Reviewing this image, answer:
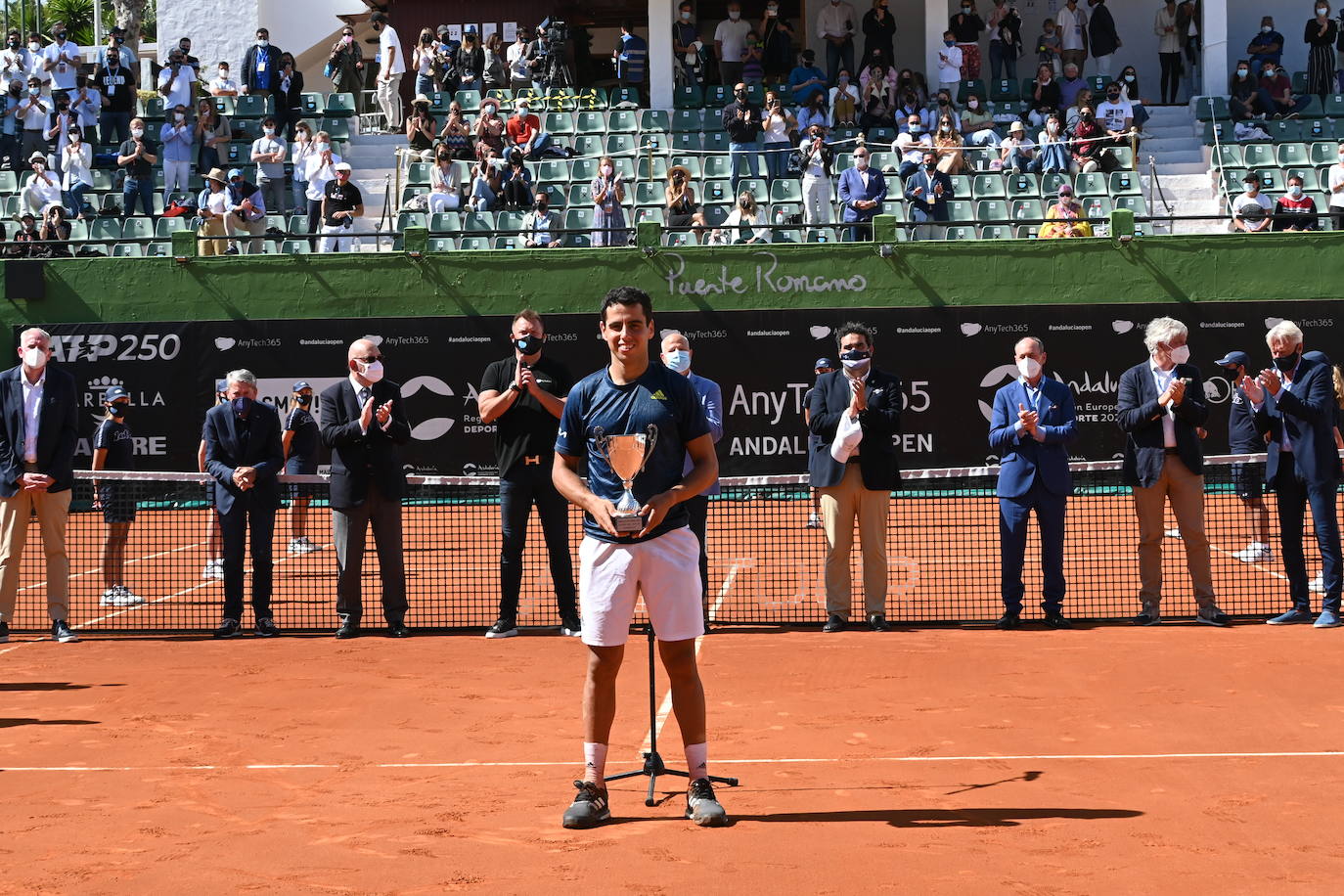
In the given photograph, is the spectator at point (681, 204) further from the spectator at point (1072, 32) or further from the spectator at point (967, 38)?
the spectator at point (1072, 32)

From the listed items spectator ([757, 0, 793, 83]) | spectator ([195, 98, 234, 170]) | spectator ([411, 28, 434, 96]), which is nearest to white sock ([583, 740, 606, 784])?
spectator ([195, 98, 234, 170])

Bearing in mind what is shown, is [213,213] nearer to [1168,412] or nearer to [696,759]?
[1168,412]

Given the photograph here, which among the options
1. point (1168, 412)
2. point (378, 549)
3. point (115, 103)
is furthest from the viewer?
point (115, 103)

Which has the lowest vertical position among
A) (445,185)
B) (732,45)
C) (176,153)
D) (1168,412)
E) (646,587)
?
(646,587)

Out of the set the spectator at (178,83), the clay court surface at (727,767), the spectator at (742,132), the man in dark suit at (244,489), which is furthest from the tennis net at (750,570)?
the spectator at (178,83)

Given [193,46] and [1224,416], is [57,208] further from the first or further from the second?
[1224,416]

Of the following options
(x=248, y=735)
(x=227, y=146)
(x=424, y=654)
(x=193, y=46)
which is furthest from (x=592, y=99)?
(x=248, y=735)

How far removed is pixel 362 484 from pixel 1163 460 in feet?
19.3

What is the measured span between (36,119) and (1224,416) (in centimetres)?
1984

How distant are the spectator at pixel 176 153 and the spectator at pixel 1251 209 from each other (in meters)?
16.2

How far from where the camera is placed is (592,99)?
27875 millimetres

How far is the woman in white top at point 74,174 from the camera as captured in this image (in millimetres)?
24438

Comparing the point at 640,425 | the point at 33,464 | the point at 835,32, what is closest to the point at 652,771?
the point at 640,425

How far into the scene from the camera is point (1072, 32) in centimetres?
2823
